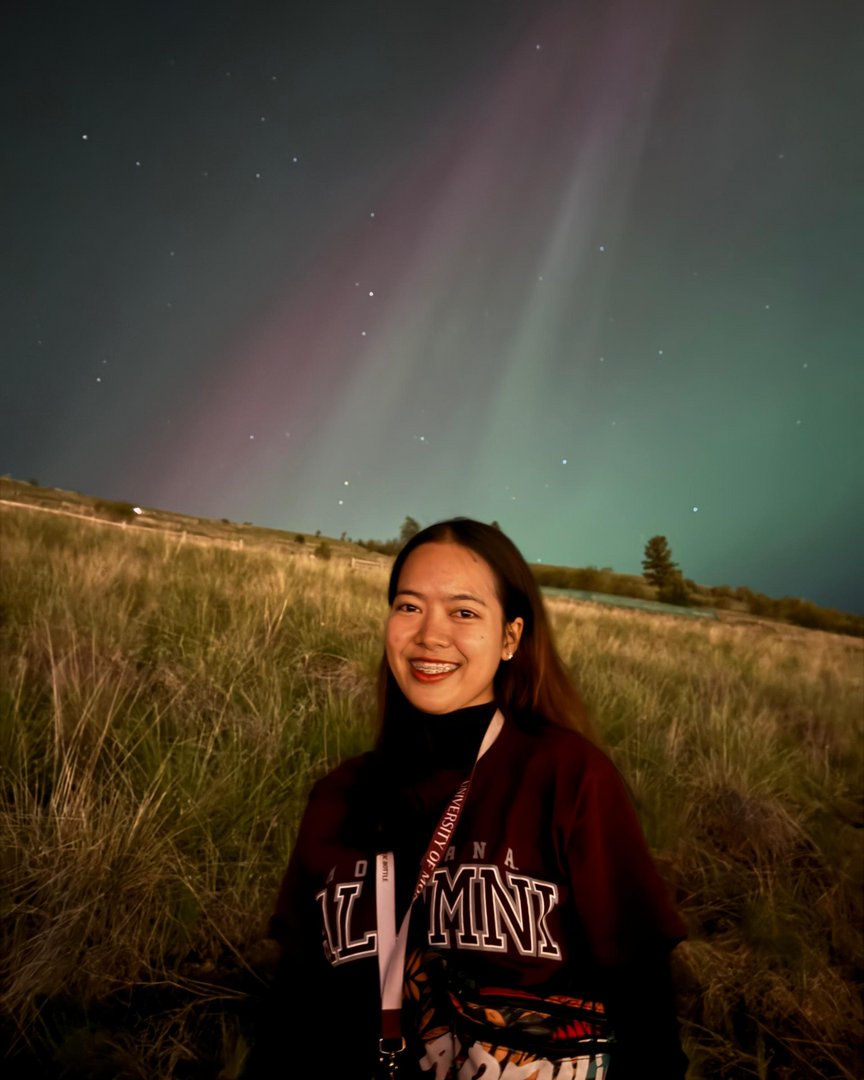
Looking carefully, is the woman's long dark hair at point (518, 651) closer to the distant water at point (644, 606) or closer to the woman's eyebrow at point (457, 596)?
the woman's eyebrow at point (457, 596)

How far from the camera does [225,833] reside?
2.40 metres

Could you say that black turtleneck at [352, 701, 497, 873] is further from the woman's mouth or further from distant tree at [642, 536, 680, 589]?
distant tree at [642, 536, 680, 589]

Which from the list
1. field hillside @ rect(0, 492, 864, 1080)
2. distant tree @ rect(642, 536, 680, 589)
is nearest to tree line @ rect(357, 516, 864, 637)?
distant tree @ rect(642, 536, 680, 589)

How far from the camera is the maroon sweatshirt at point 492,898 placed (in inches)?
47.4

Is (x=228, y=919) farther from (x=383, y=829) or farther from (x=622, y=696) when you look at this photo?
(x=622, y=696)

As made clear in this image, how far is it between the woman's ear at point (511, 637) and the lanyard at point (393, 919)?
0.36 m

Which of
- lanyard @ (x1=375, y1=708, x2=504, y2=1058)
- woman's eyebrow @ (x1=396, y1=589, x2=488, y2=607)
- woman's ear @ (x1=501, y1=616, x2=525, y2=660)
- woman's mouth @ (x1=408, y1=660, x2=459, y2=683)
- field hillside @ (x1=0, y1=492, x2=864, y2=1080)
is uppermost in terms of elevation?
woman's eyebrow @ (x1=396, y1=589, x2=488, y2=607)

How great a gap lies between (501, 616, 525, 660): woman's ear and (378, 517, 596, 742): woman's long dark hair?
16 millimetres

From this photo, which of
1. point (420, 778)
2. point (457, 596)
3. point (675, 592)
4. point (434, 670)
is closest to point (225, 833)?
point (420, 778)

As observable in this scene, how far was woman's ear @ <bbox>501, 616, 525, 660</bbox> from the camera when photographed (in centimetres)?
167

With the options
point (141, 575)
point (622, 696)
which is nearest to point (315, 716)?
point (622, 696)

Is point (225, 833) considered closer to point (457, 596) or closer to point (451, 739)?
point (451, 739)

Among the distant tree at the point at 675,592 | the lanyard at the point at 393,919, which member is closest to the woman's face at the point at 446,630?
the lanyard at the point at 393,919

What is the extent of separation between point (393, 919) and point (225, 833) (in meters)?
1.39
